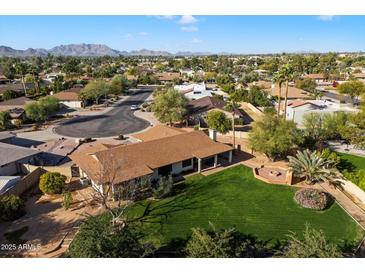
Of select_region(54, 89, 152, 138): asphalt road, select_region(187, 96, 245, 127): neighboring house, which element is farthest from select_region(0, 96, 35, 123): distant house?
select_region(187, 96, 245, 127): neighboring house

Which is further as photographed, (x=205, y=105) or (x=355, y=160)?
(x=205, y=105)

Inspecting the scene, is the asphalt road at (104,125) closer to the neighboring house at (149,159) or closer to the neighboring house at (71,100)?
the neighboring house at (71,100)

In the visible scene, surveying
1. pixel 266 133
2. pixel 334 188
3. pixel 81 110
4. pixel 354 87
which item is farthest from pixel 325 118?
pixel 81 110

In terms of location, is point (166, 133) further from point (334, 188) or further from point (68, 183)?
point (334, 188)

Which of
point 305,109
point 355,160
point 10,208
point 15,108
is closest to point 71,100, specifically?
point 15,108

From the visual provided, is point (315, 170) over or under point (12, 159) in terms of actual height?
under

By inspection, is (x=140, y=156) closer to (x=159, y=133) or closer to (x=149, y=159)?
(x=149, y=159)
